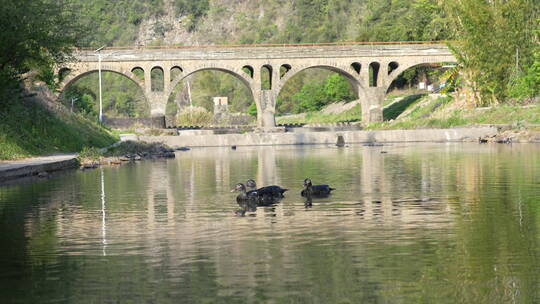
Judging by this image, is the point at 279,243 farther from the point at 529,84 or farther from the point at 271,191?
the point at 529,84

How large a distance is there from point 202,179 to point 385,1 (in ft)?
413

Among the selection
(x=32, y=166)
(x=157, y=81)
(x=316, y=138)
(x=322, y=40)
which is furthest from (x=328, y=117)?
(x=32, y=166)

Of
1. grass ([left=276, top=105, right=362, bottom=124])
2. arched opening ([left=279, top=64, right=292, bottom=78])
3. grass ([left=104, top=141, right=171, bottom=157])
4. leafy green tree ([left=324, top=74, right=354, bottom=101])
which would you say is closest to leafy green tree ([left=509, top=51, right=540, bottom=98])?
grass ([left=104, top=141, right=171, bottom=157])

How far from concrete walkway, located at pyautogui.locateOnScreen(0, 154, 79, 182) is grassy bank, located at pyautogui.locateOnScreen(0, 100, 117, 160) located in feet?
4.86

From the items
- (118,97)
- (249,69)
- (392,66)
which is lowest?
(249,69)

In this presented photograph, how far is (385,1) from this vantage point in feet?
501

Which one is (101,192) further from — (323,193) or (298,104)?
(298,104)

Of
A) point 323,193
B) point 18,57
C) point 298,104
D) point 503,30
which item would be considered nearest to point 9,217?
point 323,193

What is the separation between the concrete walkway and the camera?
33.0m

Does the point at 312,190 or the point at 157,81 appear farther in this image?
the point at 157,81

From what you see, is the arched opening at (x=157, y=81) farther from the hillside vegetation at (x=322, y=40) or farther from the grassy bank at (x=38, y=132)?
the grassy bank at (x=38, y=132)

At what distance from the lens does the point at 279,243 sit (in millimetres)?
15836

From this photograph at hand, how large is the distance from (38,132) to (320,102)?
93822 mm

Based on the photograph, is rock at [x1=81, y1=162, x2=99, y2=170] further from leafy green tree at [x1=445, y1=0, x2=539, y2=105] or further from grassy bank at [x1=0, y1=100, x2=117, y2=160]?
leafy green tree at [x1=445, y1=0, x2=539, y2=105]
